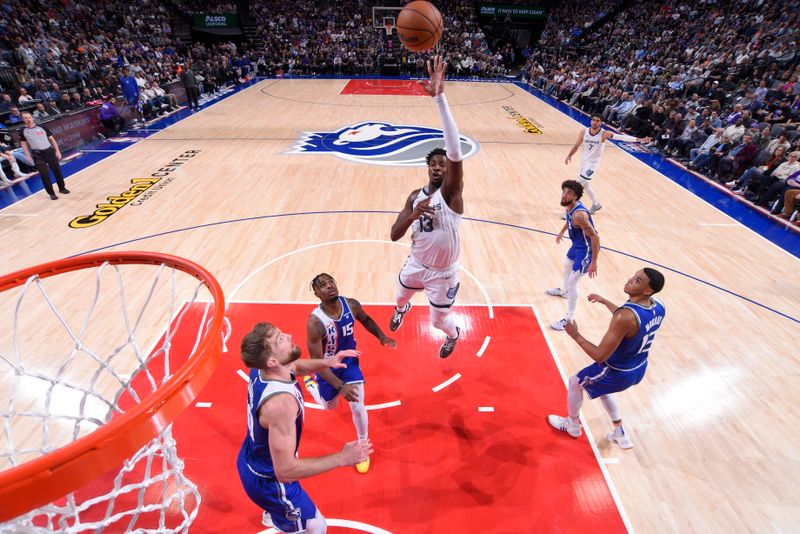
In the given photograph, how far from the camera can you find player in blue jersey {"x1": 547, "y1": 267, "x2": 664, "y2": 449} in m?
3.21

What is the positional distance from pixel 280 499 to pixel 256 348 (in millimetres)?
958

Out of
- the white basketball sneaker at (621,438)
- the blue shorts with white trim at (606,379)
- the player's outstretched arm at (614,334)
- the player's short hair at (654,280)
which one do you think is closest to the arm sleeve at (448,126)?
the player's outstretched arm at (614,334)

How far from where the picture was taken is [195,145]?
12609mm

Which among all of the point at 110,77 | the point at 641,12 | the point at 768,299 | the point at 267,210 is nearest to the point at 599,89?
the point at 641,12

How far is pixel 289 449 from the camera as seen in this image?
7.34ft

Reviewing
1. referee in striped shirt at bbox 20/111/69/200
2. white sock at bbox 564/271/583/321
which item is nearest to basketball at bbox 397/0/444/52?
white sock at bbox 564/271/583/321

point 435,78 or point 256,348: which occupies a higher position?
point 435,78

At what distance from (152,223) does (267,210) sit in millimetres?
2007

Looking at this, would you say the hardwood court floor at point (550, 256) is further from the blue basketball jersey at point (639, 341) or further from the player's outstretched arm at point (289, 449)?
the player's outstretched arm at point (289, 449)

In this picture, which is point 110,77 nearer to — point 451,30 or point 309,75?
point 309,75

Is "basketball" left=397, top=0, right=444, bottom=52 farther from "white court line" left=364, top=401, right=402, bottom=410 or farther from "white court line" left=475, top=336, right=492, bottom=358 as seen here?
"white court line" left=364, top=401, right=402, bottom=410

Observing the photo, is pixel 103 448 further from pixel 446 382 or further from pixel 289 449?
pixel 446 382

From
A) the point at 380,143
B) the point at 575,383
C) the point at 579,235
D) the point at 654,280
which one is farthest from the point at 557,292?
the point at 380,143

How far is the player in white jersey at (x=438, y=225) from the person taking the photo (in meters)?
3.00
